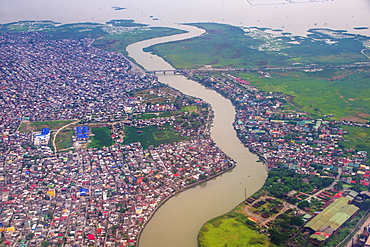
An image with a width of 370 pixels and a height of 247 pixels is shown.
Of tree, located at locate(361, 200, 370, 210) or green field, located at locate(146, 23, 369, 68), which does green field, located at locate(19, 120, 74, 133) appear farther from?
tree, located at locate(361, 200, 370, 210)

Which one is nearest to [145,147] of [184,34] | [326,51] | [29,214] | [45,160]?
[45,160]

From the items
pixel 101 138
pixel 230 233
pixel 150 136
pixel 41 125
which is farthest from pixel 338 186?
pixel 41 125

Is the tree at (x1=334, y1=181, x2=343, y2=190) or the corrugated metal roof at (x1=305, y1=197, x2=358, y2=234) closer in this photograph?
the corrugated metal roof at (x1=305, y1=197, x2=358, y2=234)

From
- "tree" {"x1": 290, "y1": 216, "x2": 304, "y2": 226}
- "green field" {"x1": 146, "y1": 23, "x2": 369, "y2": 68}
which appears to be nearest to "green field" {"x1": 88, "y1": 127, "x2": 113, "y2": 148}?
"tree" {"x1": 290, "y1": 216, "x2": 304, "y2": 226}

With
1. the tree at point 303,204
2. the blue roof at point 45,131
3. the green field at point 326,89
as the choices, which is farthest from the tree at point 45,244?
the green field at point 326,89

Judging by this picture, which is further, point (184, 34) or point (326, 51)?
point (184, 34)

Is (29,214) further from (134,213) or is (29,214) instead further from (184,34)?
(184,34)
